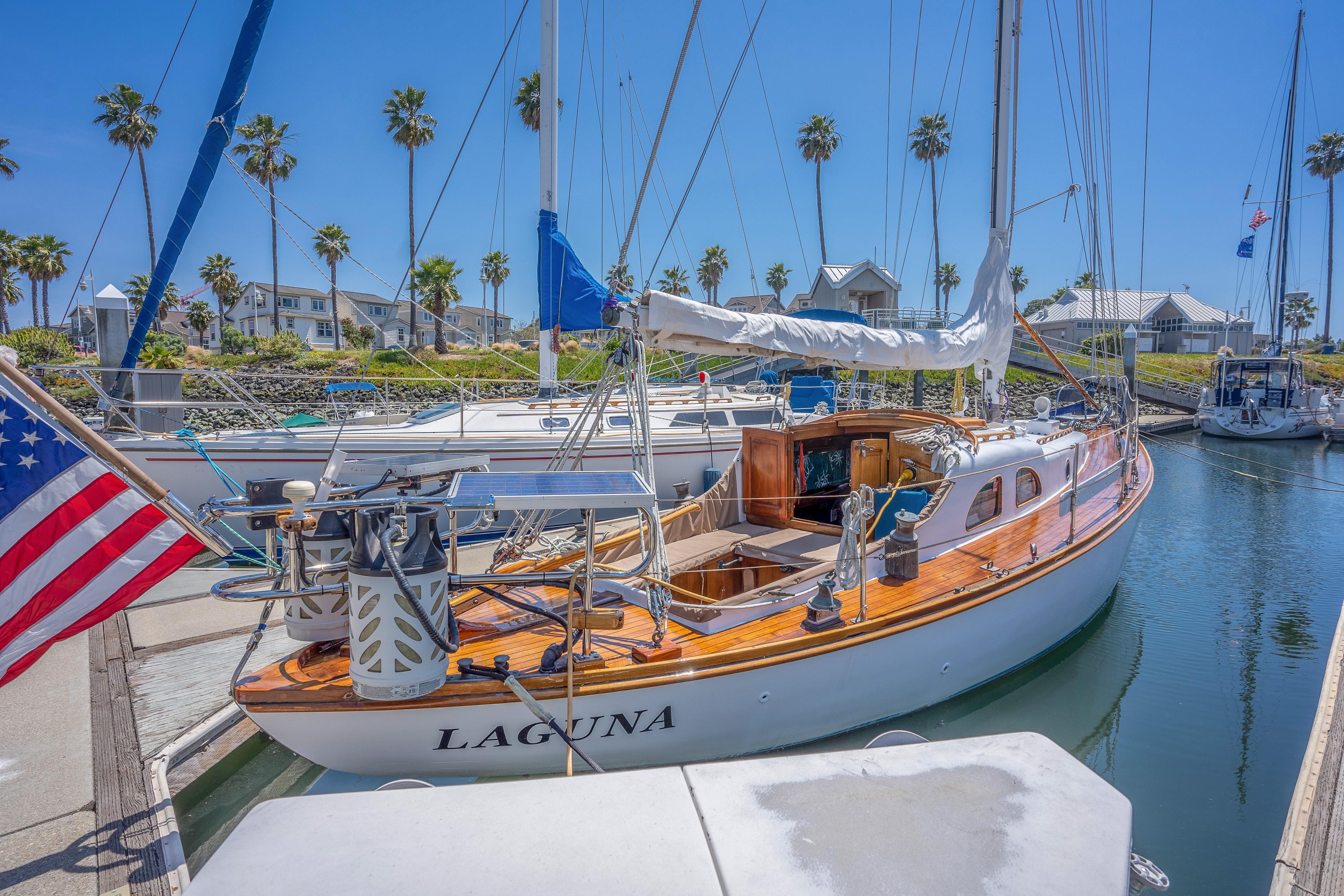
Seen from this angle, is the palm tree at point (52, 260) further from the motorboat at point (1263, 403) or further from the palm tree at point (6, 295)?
the motorboat at point (1263, 403)

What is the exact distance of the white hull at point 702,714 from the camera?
384cm

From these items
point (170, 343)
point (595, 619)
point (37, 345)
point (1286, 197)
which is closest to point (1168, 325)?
point (1286, 197)

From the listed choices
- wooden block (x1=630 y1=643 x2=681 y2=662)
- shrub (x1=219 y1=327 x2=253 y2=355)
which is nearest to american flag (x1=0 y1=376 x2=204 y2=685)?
wooden block (x1=630 y1=643 x2=681 y2=662)

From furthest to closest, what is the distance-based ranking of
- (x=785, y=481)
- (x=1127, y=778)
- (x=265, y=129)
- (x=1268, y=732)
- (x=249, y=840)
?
1. (x=265, y=129)
2. (x=785, y=481)
3. (x=1268, y=732)
4. (x=1127, y=778)
5. (x=249, y=840)

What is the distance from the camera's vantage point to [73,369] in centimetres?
799

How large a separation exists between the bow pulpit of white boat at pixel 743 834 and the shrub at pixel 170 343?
30.4m

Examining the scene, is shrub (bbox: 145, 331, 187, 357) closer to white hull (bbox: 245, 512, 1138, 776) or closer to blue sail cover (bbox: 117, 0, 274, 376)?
blue sail cover (bbox: 117, 0, 274, 376)

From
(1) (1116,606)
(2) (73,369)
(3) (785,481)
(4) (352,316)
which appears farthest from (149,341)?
(1) (1116,606)

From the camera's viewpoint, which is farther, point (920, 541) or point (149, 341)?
point (149, 341)

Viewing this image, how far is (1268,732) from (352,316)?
5223cm

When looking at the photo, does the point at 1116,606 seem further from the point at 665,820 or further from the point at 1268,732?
the point at 665,820

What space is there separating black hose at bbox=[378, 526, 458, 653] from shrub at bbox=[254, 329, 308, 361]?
34.9 m

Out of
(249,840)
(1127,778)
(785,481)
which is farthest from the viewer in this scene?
(785,481)

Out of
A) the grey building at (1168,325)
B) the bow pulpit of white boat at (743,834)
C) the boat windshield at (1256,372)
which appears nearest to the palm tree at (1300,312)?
the grey building at (1168,325)
